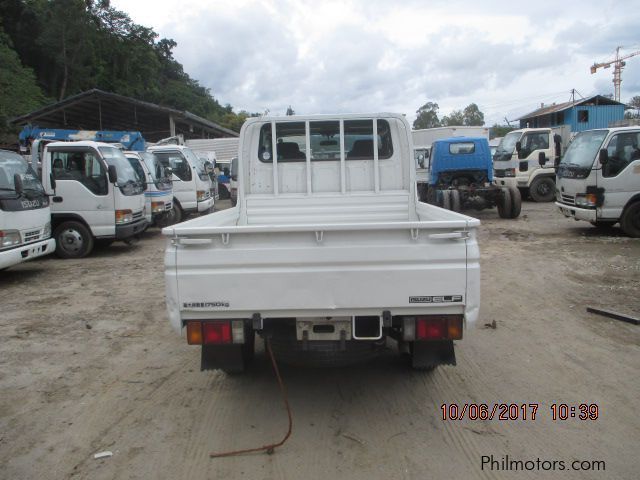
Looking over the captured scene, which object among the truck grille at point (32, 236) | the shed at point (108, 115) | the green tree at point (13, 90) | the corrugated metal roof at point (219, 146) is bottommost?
the truck grille at point (32, 236)

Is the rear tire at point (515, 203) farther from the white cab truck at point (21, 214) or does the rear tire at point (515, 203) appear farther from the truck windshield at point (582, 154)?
the white cab truck at point (21, 214)

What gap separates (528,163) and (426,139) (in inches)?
318

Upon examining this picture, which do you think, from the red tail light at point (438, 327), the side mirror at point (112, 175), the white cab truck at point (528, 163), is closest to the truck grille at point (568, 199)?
the white cab truck at point (528, 163)

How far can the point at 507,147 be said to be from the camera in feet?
61.5

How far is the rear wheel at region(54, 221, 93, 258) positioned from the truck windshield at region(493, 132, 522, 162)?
13.9 m

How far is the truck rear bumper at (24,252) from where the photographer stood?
25.5ft

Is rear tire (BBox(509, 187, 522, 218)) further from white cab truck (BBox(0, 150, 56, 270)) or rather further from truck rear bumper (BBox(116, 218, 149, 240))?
white cab truck (BBox(0, 150, 56, 270))

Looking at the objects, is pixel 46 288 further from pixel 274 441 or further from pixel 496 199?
pixel 496 199

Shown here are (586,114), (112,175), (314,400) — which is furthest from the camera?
(586,114)

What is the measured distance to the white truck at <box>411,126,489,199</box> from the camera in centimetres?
1970

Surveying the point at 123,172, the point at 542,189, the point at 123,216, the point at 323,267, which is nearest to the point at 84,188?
the point at 123,216

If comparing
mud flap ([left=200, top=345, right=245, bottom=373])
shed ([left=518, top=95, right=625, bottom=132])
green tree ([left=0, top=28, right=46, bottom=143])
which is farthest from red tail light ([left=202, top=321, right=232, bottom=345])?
shed ([left=518, top=95, right=625, bottom=132])

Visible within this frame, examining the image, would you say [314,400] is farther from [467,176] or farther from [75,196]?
[467,176]

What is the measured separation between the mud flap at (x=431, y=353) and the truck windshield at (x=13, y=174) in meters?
6.95
